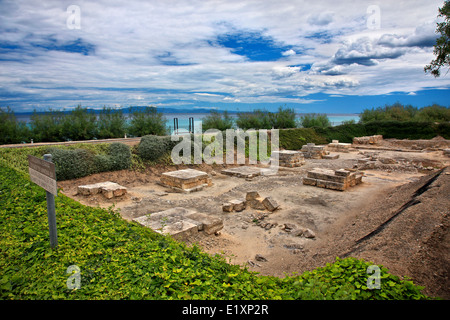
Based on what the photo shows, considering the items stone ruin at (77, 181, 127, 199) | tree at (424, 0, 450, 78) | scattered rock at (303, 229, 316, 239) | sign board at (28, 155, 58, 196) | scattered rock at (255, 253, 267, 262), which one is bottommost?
scattered rock at (255, 253, 267, 262)

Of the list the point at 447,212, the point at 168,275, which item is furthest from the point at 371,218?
the point at 168,275

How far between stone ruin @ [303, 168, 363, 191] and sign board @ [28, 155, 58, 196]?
12.1 meters

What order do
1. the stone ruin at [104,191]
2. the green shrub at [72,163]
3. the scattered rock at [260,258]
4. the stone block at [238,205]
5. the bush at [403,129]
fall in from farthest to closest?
the bush at [403,129]
the green shrub at [72,163]
the stone ruin at [104,191]
the stone block at [238,205]
the scattered rock at [260,258]

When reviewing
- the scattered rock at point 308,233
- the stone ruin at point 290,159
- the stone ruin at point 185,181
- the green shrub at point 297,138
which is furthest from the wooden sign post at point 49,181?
the green shrub at point 297,138

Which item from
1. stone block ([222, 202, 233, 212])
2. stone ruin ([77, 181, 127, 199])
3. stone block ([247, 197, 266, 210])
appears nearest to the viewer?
stone block ([222, 202, 233, 212])

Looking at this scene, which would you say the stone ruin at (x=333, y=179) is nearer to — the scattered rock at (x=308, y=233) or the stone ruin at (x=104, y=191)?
the scattered rock at (x=308, y=233)

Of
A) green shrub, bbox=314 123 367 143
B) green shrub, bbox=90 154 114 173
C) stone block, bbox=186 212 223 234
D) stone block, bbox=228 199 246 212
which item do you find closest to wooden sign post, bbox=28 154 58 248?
stone block, bbox=186 212 223 234

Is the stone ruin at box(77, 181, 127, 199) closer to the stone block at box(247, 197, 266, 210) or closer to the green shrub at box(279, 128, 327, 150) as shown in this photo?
the stone block at box(247, 197, 266, 210)

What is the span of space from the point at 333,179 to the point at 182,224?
8.73 m

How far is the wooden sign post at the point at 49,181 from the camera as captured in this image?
399cm

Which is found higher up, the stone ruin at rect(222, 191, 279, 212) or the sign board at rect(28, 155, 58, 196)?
the sign board at rect(28, 155, 58, 196)

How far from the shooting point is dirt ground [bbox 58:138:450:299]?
527 centimetres

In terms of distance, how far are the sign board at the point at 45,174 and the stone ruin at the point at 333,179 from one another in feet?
39.6

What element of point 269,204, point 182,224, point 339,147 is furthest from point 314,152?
point 182,224
